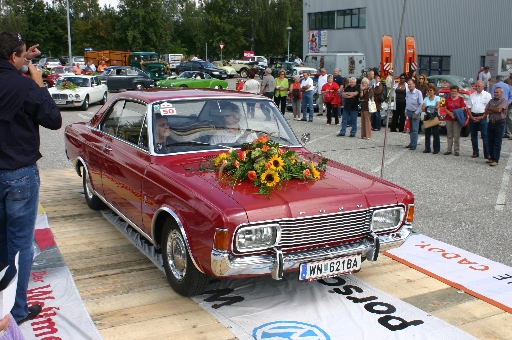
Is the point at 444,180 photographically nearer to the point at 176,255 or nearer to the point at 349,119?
the point at 349,119

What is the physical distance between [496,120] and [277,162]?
7794 millimetres

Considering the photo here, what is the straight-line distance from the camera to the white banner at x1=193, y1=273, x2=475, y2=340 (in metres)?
4.11

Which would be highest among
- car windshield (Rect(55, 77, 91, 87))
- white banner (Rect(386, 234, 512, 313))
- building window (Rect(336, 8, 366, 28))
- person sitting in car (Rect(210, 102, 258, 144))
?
building window (Rect(336, 8, 366, 28))

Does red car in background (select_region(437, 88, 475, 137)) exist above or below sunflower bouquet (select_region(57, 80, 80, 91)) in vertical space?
below

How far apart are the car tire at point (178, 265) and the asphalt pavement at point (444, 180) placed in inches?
129

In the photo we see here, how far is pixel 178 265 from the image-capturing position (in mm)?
4656

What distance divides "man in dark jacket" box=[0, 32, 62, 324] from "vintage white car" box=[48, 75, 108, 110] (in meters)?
16.8

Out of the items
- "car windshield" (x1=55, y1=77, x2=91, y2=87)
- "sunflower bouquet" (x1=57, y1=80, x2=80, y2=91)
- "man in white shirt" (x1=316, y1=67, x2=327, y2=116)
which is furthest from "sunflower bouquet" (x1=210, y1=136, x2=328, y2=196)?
"car windshield" (x1=55, y1=77, x2=91, y2=87)

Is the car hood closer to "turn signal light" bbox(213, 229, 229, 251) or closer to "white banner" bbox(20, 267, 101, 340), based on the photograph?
"turn signal light" bbox(213, 229, 229, 251)

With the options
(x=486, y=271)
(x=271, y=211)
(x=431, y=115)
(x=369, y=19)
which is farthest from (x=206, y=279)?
(x=369, y=19)


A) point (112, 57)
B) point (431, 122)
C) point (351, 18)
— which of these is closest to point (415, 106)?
point (431, 122)

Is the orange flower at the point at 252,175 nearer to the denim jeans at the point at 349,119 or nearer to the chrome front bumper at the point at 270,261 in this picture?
the chrome front bumper at the point at 270,261

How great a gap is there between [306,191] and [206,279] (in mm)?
1059

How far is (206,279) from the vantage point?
450 cm
